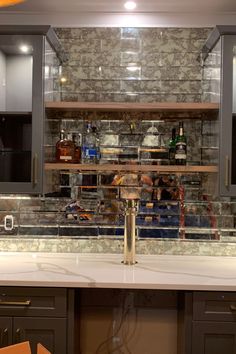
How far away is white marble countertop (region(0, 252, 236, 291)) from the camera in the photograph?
7.13ft

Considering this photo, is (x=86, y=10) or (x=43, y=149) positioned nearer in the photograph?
(x=43, y=149)

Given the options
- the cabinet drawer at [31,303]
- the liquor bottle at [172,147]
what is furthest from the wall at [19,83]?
the cabinet drawer at [31,303]

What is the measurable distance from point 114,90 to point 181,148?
23.8 inches

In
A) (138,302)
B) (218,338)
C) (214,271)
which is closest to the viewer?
(218,338)

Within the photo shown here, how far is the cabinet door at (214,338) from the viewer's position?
7.19ft

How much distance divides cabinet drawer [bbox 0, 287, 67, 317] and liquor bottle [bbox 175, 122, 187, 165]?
1.09 metres

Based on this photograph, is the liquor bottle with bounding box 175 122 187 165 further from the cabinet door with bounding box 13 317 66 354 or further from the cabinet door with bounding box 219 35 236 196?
the cabinet door with bounding box 13 317 66 354

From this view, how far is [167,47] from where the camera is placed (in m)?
2.87

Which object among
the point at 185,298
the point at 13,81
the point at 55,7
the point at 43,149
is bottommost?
the point at 185,298

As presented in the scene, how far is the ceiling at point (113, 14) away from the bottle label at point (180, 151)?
82cm

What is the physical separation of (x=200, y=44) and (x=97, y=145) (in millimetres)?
953

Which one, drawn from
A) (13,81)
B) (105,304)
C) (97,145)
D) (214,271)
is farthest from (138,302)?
(13,81)

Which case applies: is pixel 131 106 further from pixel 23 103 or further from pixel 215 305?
pixel 215 305

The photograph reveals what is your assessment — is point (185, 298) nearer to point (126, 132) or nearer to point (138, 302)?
point (138, 302)
